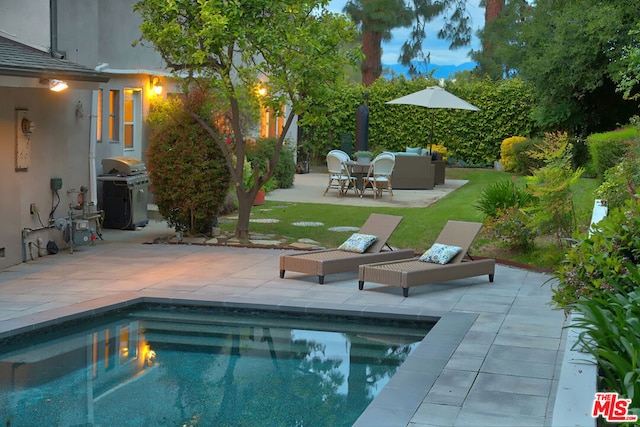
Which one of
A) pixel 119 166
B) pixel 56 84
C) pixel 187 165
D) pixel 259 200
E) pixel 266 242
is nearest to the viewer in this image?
pixel 56 84

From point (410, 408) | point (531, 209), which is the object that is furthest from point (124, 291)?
point (531, 209)

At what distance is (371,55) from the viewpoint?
33125 millimetres

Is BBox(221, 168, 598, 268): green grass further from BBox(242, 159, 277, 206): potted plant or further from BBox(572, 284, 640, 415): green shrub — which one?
BBox(572, 284, 640, 415): green shrub

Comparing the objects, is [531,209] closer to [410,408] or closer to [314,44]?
[314,44]

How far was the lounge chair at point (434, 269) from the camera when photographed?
9.78m

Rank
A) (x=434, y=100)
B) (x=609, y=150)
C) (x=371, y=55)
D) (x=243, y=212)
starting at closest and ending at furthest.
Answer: (x=243, y=212)
(x=609, y=150)
(x=434, y=100)
(x=371, y=55)

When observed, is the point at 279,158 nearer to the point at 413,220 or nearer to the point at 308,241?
the point at 413,220

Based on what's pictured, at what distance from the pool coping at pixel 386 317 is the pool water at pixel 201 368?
0.09 meters

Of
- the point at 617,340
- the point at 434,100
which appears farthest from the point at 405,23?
the point at 617,340

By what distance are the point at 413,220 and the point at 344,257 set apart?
5.11m

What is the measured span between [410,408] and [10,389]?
339 centimetres

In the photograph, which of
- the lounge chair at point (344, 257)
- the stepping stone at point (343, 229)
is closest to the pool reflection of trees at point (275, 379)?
the lounge chair at point (344, 257)

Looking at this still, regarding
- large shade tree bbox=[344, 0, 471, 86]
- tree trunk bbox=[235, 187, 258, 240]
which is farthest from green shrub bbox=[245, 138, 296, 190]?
large shade tree bbox=[344, 0, 471, 86]

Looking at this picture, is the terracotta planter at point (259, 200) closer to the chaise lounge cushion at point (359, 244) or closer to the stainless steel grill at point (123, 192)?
the stainless steel grill at point (123, 192)
